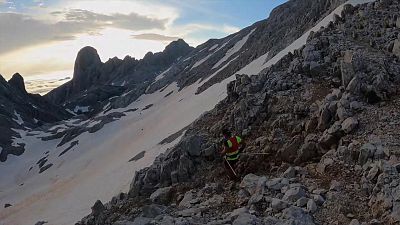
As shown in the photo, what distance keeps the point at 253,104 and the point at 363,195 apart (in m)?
8.27

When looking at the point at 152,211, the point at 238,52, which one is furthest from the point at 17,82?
the point at 152,211

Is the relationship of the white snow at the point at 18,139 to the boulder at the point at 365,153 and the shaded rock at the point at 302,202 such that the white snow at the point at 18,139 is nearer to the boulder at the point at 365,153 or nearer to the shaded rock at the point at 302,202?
the shaded rock at the point at 302,202

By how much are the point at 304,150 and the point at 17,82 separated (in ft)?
560

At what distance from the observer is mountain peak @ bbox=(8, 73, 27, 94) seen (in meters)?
166

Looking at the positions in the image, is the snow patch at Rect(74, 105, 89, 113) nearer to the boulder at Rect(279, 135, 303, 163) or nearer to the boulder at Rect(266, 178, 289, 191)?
the boulder at Rect(279, 135, 303, 163)

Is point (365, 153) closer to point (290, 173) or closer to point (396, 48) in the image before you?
point (290, 173)

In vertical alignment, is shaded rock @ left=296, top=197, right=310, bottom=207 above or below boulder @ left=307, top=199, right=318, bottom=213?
above

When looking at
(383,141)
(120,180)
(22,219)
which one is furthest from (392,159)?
(22,219)

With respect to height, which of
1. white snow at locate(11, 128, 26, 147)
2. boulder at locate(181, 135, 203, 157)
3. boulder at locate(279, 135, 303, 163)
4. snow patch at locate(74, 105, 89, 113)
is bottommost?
boulder at locate(279, 135, 303, 163)

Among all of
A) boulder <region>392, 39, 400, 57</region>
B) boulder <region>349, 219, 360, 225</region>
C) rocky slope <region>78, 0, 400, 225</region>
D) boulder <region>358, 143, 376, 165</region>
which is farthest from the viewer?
boulder <region>392, 39, 400, 57</region>

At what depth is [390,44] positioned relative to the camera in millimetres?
21156

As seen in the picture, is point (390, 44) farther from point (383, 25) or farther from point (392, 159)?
point (392, 159)

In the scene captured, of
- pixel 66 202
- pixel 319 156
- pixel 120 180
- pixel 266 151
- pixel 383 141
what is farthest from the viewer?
pixel 66 202

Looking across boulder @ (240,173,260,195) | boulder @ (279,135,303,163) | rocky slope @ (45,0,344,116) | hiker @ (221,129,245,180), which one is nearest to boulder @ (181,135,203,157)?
hiker @ (221,129,245,180)
